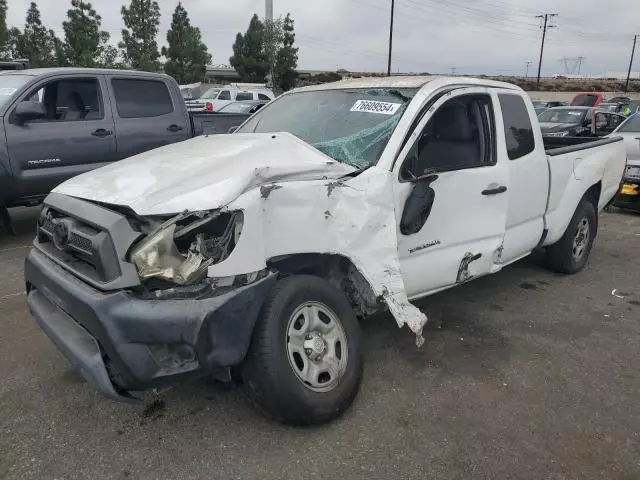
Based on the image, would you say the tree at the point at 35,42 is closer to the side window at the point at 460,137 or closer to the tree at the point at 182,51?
the tree at the point at 182,51

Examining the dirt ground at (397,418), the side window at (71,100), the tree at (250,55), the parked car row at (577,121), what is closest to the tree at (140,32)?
the tree at (250,55)

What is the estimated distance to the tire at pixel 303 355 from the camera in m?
2.65

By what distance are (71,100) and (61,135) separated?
25.0 inches

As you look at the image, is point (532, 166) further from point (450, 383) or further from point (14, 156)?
point (14, 156)

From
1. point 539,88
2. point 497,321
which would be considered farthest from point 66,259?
point 539,88

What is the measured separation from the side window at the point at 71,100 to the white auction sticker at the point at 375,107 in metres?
4.20

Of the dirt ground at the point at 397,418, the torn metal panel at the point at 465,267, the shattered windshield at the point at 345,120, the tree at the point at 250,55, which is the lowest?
the dirt ground at the point at 397,418

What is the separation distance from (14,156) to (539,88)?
6651 centimetres

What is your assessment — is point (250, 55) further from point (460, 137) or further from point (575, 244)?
point (460, 137)

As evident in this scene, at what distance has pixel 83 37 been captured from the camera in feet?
124

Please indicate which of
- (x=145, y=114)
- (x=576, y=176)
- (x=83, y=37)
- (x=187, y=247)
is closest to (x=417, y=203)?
(x=187, y=247)

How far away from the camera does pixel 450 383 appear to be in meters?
3.42

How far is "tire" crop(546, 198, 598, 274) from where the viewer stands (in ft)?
17.6

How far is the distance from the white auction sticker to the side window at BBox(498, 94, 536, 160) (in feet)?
3.69
